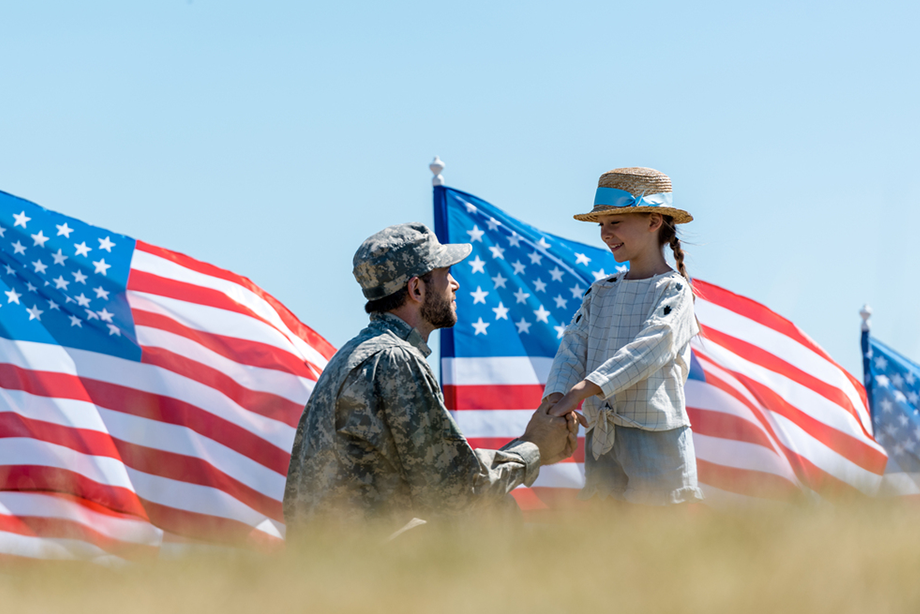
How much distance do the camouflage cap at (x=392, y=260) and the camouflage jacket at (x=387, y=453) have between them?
1.10ft

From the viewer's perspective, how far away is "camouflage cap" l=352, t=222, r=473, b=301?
138 inches

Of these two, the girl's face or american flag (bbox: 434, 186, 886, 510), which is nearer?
the girl's face

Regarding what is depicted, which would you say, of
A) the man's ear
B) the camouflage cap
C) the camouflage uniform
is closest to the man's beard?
the man's ear

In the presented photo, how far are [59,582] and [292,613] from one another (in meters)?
0.34

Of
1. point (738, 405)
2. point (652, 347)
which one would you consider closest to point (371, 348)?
point (652, 347)

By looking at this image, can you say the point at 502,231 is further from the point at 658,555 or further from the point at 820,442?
the point at 658,555

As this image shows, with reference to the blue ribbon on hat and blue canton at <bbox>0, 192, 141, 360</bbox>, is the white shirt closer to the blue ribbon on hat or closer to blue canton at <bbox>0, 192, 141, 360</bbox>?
the blue ribbon on hat

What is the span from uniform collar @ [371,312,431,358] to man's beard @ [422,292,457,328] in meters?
0.09

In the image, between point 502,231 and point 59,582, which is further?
point 502,231

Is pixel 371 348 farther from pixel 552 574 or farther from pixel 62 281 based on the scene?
pixel 62 281

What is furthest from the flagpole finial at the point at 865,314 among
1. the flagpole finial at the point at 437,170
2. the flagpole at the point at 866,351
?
the flagpole finial at the point at 437,170

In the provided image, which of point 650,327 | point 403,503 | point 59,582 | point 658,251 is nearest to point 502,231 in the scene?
point 658,251

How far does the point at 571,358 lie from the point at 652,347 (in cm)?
56

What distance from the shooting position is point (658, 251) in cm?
433
